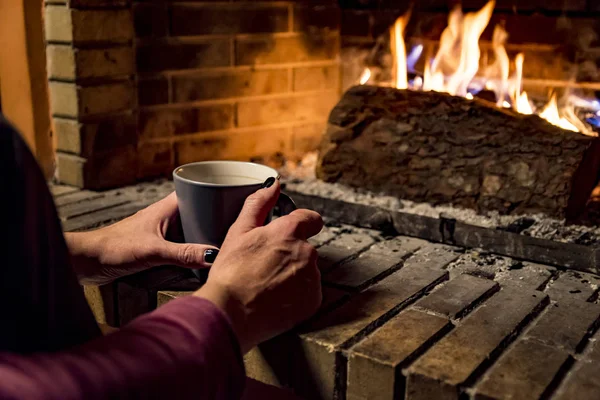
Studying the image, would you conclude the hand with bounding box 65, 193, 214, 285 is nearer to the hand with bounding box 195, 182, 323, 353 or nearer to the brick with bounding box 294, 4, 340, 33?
the hand with bounding box 195, 182, 323, 353

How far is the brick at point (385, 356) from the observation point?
98 centimetres

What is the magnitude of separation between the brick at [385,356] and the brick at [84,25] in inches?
52.6

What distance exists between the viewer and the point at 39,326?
29.7 inches

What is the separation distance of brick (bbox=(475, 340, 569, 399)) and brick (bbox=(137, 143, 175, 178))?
1.47m

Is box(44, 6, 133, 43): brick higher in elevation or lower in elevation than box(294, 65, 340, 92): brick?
higher

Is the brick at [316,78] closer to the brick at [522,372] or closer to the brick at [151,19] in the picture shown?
the brick at [151,19]

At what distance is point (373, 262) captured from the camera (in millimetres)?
1389

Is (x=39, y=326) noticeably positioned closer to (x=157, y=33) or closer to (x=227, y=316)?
(x=227, y=316)

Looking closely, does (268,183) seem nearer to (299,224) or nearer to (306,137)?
(299,224)

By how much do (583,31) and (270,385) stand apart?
165cm

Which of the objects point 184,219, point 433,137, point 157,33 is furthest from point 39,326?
point 157,33

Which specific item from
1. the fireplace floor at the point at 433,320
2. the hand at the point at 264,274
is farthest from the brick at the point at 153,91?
the hand at the point at 264,274

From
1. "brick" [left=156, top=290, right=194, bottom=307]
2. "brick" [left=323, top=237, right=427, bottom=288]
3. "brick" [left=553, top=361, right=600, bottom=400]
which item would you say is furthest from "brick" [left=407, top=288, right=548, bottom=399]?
"brick" [left=156, top=290, right=194, bottom=307]

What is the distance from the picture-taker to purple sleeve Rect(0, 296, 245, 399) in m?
0.71
